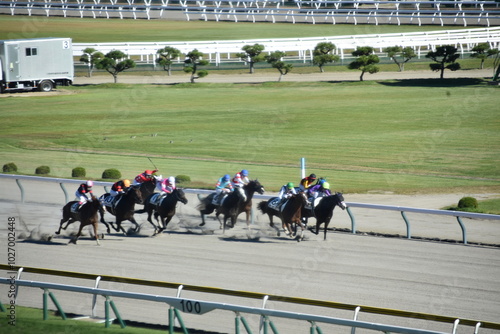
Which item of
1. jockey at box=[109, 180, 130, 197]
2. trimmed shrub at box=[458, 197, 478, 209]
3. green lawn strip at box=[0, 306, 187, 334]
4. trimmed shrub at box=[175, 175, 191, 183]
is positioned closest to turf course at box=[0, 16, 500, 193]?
trimmed shrub at box=[175, 175, 191, 183]

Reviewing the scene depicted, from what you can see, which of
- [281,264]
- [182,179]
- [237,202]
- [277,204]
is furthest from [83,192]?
[182,179]

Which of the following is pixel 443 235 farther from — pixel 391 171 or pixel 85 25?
pixel 85 25

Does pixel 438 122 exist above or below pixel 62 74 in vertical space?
below

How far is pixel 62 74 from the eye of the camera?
147 feet

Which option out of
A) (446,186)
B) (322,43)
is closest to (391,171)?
(446,186)

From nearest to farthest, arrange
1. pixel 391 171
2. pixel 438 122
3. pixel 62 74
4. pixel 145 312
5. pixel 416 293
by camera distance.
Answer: pixel 145 312
pixel 416 293
pixel 391 171
pixel 438 122
pixel 62 74

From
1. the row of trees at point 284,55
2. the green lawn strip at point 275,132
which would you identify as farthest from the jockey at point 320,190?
the row of trees at point 284,55

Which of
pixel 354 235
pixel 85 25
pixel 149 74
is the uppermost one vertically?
pixel 85 25

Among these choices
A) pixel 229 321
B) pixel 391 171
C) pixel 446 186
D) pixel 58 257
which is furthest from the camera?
pixel 391 171

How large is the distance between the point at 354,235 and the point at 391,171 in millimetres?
8913

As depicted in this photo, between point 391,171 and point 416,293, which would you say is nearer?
point 416,293

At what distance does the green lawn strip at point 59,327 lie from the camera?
9984 mm

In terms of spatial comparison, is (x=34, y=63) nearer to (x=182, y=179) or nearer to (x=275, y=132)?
(x=275, y=132)

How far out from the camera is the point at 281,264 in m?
14.2
